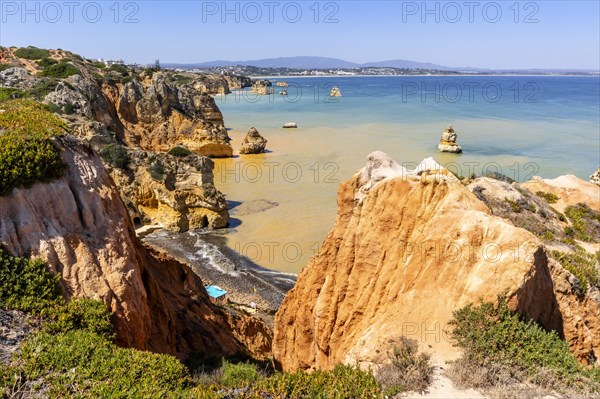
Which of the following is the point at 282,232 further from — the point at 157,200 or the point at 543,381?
the point at 543,381

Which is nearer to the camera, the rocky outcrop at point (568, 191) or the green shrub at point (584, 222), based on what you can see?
the green shrub at point (584, 222)

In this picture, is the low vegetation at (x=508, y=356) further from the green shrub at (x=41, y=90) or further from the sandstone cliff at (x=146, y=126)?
the green shrub at (x=41, y=90)

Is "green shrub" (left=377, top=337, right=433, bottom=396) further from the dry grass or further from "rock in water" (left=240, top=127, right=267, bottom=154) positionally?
"rock in water" (left=240, top=127, right=267, bottom=154)

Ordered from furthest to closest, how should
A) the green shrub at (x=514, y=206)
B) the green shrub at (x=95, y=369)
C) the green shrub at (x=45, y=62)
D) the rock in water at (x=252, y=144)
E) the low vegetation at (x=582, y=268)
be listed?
the rock in water at (x=252, y=144), the green shrub at (x=45, y=62), the green shrub at (x=514, y=206), the low vegetation at (x=582, y=268), the green shrub at (x=95, y=369)

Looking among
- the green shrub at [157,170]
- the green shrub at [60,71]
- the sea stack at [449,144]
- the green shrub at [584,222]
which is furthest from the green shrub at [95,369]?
the sea stack at [449,144]

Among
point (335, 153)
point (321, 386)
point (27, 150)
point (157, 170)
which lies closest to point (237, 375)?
point (321, 386)
